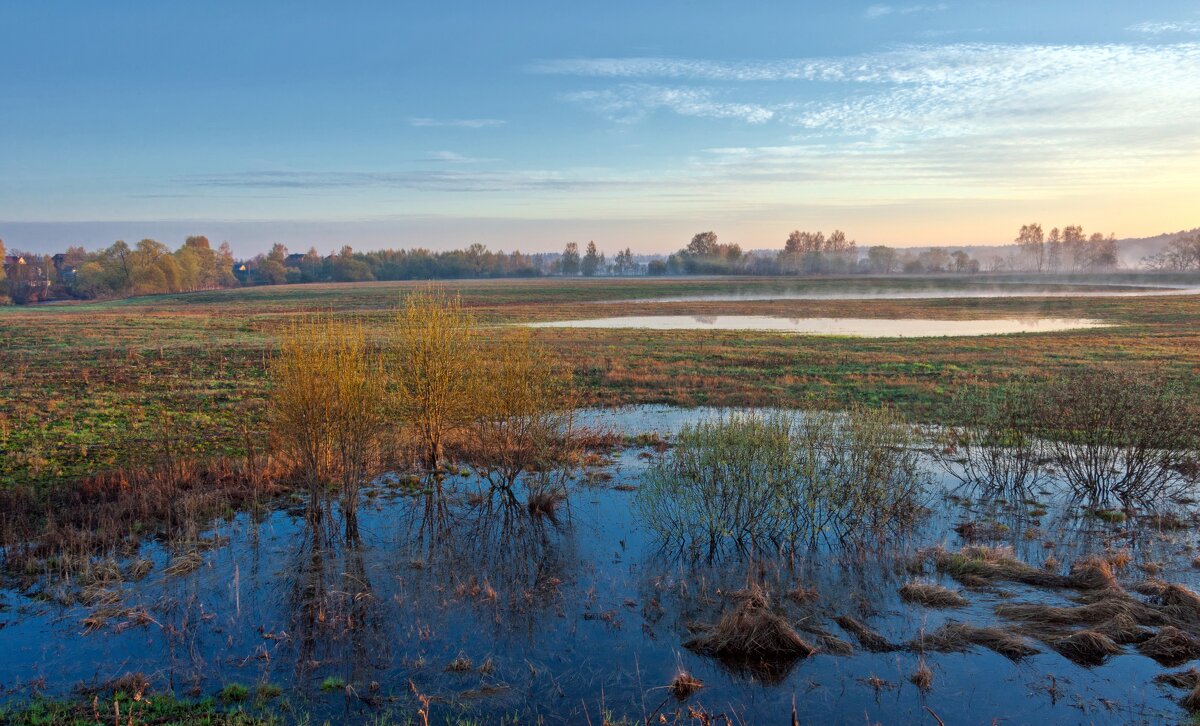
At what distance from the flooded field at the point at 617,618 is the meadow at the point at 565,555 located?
6cm

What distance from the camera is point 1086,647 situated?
1030cm

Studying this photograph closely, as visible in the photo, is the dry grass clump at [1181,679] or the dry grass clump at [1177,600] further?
the dry grass clump at [1177,600]

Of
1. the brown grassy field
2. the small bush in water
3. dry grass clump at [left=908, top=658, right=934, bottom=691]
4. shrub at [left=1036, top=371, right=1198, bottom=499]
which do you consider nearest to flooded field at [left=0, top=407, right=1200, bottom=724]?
dry grass clump at [left=908, top=658, right=934, bottom=691]

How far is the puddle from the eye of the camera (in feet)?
189

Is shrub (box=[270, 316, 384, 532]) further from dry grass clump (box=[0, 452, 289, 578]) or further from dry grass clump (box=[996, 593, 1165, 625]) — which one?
dry grass clump (box=[996, 593, 1165, 625])

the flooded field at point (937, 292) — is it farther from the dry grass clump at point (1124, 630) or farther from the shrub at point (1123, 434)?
the dry grass clump at point (1124, 630)

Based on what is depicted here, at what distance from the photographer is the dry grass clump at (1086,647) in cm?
1012

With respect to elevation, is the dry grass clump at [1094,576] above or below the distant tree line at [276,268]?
below

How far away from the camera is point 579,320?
7194 cm

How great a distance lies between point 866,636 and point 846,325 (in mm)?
57824

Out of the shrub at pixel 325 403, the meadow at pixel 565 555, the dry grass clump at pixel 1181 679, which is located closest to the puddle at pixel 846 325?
the meadow at pixel 565 555

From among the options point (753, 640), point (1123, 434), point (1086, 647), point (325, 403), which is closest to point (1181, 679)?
point (1086, 647)

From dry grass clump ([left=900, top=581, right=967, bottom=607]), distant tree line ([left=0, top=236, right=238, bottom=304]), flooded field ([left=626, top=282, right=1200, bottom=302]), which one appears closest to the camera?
dry grass clump ([left=900, top=581, right=967, bottom=607])

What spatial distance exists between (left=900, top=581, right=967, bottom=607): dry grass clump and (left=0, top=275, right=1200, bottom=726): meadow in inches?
1.9
